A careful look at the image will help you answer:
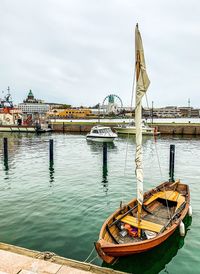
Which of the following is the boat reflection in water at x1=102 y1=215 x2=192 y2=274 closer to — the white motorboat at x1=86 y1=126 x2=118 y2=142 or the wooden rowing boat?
the wooden rowing boat

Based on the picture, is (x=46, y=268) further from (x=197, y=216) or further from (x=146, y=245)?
(x=197, y=216)

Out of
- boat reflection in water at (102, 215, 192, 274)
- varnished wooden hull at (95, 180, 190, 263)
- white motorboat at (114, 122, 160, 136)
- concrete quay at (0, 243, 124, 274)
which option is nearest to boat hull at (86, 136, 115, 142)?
white motorboat at (114, 122, 160, 136)

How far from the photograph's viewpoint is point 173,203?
12.5 metres

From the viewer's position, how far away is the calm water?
29.8 feet

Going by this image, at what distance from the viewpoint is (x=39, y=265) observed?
20.0 feet

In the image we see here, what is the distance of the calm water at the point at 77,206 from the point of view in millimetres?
9078

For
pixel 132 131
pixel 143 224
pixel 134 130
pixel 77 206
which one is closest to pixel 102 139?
pixel 134 130

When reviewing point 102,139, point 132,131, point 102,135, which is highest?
point 132,131

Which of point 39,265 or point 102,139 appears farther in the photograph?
point 102,139

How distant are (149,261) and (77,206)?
19.5 feet

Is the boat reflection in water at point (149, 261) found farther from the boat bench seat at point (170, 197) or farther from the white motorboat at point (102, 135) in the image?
the white motorboat at point (102, 135)

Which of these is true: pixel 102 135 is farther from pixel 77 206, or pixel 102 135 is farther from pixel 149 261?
pixel 149 261

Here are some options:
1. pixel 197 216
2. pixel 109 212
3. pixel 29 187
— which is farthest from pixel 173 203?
pixel 29 187

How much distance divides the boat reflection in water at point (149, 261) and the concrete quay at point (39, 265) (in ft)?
8.12
